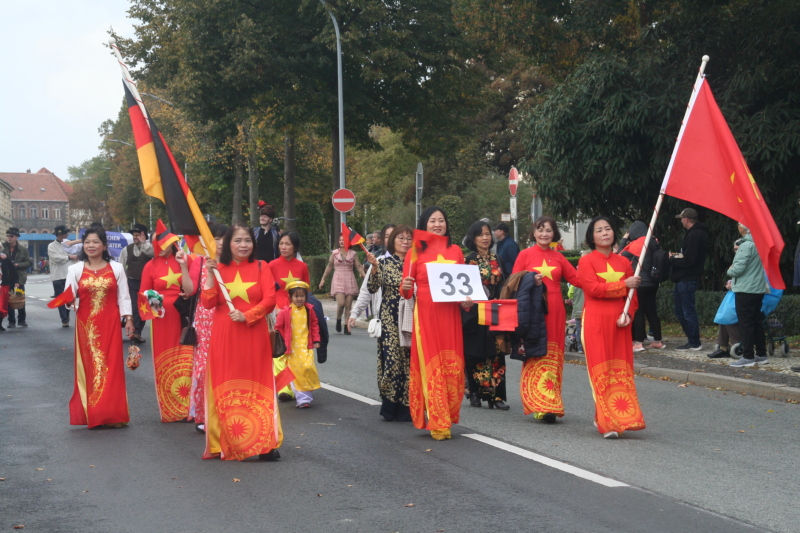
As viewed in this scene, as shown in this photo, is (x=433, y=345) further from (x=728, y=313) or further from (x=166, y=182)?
(x=728, y=313)

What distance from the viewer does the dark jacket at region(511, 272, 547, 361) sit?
8.37m

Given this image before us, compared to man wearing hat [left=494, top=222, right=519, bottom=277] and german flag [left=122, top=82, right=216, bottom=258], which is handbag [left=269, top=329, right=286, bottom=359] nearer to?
german flag [left=122, top=82, right=216, bottom=258]

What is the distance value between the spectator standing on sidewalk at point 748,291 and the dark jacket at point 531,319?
15.0 feet

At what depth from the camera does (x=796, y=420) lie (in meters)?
8.79

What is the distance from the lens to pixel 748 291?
11898 mm

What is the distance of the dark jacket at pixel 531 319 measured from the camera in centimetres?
837

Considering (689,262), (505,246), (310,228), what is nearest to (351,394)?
(505,246)

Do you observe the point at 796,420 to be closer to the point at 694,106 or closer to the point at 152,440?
the point at 694,106

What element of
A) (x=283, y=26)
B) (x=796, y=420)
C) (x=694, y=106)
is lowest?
(x=796, y=420)

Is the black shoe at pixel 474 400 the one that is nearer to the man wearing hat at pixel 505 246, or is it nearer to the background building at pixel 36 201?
the man wearing hat at pixel 505 246

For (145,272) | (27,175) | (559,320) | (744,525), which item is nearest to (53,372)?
(145,272)

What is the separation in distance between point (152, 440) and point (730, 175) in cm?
524

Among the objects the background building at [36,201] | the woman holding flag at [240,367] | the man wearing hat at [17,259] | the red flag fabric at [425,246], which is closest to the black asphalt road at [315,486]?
the woman holding flag at [240,367]

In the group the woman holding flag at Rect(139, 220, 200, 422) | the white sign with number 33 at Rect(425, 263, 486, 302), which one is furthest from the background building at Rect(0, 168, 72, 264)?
the white sign with number 33 at Rect(425, 263, 486, 302)
